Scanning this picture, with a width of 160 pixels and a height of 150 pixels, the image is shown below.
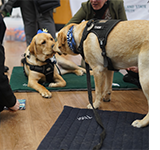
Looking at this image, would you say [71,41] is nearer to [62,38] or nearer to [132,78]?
[62,38]

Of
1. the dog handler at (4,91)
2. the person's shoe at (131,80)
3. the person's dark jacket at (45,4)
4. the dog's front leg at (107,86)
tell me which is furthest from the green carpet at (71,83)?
the person's dark jacket at (45,4)

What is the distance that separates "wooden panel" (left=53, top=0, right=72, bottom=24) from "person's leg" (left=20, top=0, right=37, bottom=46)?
2.45 meters

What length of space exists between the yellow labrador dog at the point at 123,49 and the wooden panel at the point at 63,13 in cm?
428

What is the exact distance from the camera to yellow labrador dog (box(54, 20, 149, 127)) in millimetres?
1438

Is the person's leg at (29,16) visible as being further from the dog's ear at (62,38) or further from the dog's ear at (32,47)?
the dog's ear at (62,38)

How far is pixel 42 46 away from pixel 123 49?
113 centimetres

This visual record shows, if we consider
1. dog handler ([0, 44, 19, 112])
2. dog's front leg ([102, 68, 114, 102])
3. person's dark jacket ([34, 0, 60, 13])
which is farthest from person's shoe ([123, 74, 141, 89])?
person's dark jacket ([34, 0, 60, 13])

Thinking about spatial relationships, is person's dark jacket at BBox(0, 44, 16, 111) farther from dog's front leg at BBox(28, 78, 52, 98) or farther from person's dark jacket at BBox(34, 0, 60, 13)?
person's dark jacket at BBox(34, 0, 60, 13)

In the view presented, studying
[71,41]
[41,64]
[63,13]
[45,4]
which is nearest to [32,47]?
[41,64]

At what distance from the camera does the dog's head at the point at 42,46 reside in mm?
2357

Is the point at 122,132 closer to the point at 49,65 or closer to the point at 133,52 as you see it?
the point at 133,52

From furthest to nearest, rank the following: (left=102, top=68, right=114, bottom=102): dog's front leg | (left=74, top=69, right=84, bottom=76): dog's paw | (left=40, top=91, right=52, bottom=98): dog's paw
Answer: (left=74, top=69, right=84, bottom=76): dog's paw
(left=40, top=91, right=52, bottom=98): dog's paw
(left=102, top=68, right=114, bottom=102): dog's front leg

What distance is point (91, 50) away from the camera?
1.70 meters
